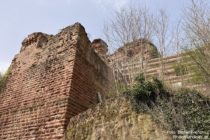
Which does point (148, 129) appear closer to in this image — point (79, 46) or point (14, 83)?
point (79, 46)

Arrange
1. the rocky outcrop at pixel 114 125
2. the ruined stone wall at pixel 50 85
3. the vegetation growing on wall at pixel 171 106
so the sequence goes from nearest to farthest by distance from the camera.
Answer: the vegetation growing on wall at pixel 171 106
the rocky outcrop at pixel 114 125
the ruined stone wall at pixel 50 85

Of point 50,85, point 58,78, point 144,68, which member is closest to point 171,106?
point 58,78

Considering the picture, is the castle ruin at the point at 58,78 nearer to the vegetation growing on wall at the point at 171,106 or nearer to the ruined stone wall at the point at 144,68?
the ruined stone wall at the point at 144,68

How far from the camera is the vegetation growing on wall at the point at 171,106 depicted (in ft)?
13.3

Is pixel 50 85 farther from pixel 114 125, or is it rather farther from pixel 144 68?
pixel 144 68

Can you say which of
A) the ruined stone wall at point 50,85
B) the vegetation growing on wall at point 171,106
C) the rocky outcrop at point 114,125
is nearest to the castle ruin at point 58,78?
the ruined stone wall at point 50,85

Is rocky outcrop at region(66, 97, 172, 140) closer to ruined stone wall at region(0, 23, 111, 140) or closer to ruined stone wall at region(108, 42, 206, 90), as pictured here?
ruined stone wall at region(0, 23, 111, 140)

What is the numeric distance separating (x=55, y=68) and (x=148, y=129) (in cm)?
340

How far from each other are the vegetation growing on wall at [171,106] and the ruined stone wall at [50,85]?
1769 millimetres

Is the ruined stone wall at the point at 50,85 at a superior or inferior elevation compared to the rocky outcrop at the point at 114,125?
superior

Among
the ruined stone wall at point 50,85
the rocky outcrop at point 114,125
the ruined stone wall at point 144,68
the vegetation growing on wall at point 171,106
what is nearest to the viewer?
the vegetation growing on wall at point 171,106

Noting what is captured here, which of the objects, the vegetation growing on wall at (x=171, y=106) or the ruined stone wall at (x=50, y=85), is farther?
the ruined stone wall at (x=50, y=85)

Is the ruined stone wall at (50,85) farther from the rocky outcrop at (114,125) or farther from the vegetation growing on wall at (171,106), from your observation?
the vegetation growing on wall at (171,106)

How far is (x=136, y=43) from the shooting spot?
28.6ft
